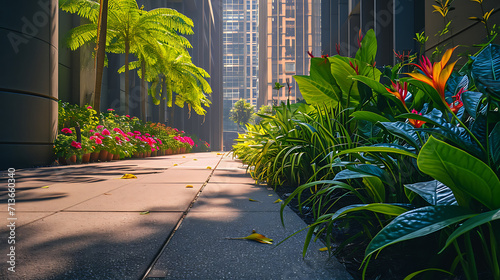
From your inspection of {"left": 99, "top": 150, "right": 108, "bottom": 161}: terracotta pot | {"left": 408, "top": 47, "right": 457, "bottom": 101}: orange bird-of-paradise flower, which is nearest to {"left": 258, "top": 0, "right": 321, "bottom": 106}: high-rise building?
{"left": 99, "top": 150, "right": 108, "bottom": 161}: terracotta pot

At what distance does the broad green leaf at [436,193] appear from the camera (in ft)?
2.83

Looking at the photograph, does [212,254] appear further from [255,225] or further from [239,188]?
[239,188]

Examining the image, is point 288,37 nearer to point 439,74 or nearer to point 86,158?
point 86,158

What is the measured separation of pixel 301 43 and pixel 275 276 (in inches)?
3118

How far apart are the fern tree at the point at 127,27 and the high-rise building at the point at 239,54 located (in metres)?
91.4

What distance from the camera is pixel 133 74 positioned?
16.1 metres

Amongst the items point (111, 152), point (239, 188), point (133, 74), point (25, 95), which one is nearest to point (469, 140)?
point (239, 188)

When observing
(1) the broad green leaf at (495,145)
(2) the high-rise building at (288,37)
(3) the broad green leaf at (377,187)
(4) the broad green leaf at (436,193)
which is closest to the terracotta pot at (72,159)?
(3) the broad green leaf at (377,187)

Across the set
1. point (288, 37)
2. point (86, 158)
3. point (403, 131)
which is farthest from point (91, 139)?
point (288, 37)

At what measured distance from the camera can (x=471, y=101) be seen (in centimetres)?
106

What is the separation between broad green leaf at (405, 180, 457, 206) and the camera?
0.86 metres

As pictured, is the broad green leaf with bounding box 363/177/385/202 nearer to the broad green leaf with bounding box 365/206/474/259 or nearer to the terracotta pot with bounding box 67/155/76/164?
the broad green leaf with bounding box 365/206/474/259

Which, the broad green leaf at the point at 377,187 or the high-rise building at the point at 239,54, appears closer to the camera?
the broad green leaf at the point at 377,187

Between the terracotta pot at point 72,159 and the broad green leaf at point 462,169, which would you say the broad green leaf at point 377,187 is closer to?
the broad green leaf at point 462,169
